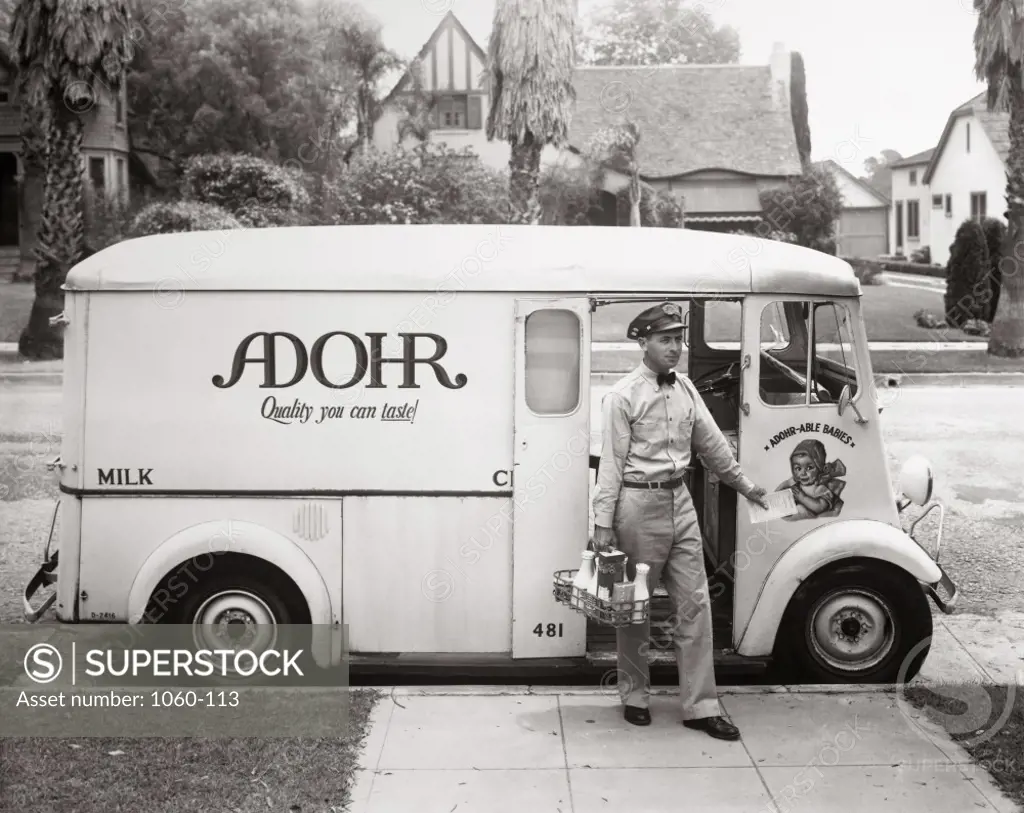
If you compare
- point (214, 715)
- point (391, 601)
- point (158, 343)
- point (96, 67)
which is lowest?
point (214, 715)

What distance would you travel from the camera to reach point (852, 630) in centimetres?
595

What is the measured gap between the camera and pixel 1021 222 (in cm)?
1317

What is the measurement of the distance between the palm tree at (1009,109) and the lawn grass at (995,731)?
5769mm

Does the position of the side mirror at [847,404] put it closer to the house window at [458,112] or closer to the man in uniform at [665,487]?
the man in uniform at [665,487]

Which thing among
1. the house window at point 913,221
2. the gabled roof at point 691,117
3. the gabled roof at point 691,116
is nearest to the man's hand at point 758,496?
the gabled roof at point 691,116

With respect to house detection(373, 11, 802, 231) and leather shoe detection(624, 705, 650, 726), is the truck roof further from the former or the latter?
house detection(373, 11, 802, 231)

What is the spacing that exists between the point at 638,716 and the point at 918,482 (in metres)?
1.92

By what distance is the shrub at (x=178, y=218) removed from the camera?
1059cm

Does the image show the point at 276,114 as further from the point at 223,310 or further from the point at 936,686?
the point at 936,686

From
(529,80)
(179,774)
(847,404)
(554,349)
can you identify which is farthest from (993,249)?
(179,774)

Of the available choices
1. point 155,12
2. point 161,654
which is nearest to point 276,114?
point 155,12

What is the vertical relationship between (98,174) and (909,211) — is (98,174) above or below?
below

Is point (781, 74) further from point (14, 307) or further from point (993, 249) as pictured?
point (14, 307)

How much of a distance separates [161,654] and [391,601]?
3.86ft
